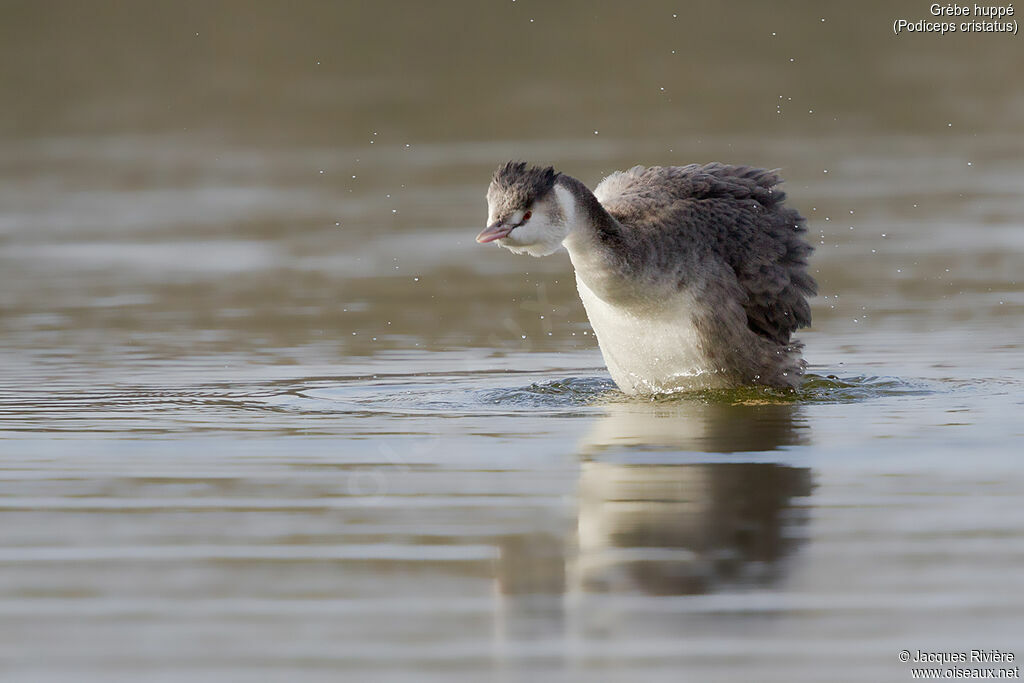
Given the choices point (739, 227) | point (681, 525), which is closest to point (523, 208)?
point (739, 227)

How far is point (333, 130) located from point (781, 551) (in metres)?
23.4

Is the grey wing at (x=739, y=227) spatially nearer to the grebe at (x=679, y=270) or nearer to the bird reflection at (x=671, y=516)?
the grebe at (x=679, y=270)

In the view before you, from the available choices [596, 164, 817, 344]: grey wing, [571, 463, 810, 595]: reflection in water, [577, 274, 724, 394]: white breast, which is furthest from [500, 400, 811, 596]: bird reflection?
[596, 164, 817, 344]: grey wing

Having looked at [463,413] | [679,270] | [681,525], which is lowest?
[681,525]

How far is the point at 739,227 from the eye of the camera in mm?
A: 13750

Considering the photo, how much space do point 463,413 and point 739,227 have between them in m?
2.33

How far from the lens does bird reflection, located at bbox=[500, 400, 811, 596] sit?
324 inches

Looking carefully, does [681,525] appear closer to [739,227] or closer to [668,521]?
[668,521]

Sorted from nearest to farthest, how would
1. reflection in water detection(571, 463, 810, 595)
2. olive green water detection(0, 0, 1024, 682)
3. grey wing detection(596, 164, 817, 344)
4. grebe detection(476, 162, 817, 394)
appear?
olive green water detection(0, 0, 1024, 682)
reflection in water detection(571, 463, 810, 595)
grebe detection(476, 162, 817, 394)
grey wing detection(596, 164, 817, 344)

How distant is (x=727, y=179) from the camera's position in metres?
14.4

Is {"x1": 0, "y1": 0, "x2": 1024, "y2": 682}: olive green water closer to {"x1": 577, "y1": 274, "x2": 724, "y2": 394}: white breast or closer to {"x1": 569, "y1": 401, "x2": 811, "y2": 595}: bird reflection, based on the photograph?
{"x1": 569, "y1": 401, "x2": 811, "y2": 595}: bird reflection

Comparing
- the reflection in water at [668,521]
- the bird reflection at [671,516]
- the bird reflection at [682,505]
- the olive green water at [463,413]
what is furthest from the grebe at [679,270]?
the reflection in water at [668,521]

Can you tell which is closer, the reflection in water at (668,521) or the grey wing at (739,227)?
the reflection in water at (668,521)

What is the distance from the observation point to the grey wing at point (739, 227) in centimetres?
1352
